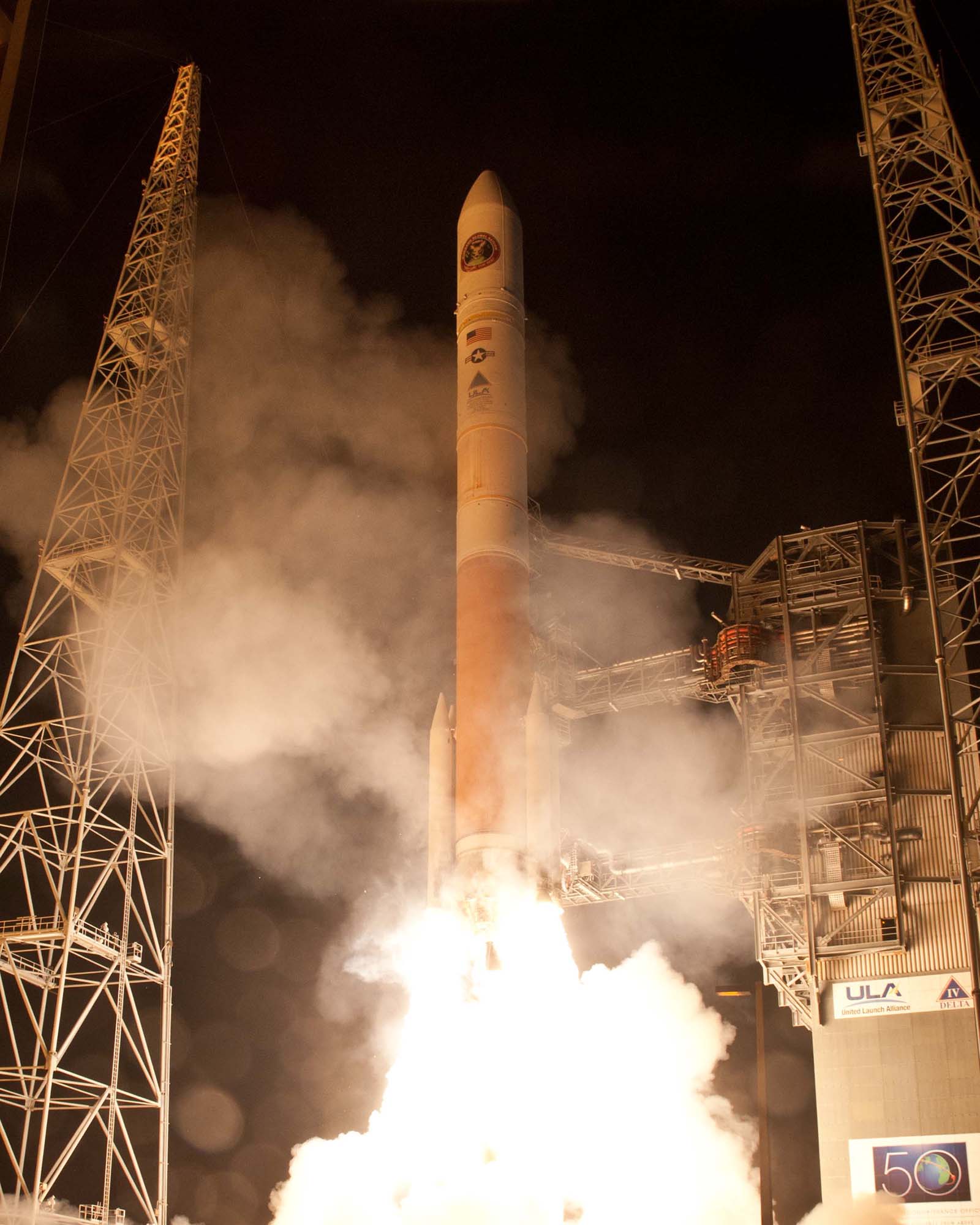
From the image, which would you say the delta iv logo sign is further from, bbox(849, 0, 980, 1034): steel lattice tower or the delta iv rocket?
A: the delta iv rocket

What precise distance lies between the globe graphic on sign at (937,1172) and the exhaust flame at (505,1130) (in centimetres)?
422

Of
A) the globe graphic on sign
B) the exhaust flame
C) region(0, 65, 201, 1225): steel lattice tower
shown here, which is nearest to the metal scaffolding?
the globe graphic on sign

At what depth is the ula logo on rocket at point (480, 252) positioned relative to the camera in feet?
87.2

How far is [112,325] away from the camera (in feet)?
107

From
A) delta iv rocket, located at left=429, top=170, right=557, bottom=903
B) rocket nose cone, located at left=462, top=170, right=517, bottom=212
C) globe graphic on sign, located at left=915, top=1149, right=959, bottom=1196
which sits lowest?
globe graphic on sign, located at left=915, top=1149, right=959, bottom=1196

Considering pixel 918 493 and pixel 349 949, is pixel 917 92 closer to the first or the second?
pixel 918 493

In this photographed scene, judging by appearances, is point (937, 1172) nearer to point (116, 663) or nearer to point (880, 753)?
point (880, 753)

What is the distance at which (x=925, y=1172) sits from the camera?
92.1ft

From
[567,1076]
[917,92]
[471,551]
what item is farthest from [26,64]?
[917,92]

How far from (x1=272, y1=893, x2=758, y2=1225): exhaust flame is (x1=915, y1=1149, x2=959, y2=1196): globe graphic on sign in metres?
4.22

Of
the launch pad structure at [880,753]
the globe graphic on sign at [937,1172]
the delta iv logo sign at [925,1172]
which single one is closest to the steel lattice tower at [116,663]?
the launch pad structure at [880,753]

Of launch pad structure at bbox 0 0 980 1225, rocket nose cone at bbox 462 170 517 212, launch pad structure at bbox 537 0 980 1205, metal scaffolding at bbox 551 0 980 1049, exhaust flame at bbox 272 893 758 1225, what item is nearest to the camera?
exhaust flame at bbox 272 893 758 1225

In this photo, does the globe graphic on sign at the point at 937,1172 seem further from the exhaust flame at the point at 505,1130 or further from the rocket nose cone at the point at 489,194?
the rocket nose cone at the point at 489,194

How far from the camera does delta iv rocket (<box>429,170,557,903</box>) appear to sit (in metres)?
22.4
